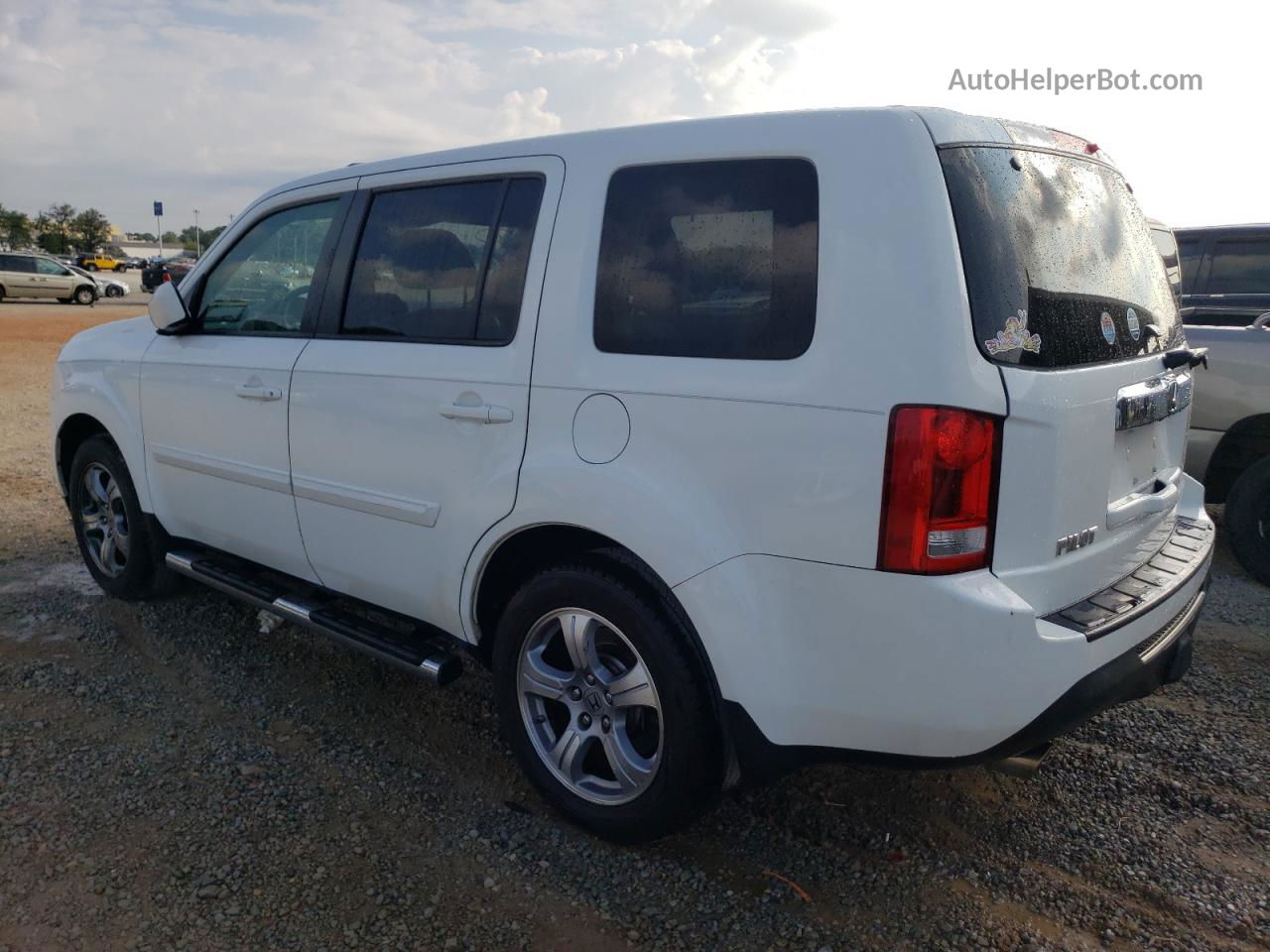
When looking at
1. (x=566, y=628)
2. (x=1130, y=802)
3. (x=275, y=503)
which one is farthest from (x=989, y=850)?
(x=275, y=503)

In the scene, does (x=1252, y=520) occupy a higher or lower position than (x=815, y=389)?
lower

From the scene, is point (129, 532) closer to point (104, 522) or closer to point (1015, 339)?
point (104, 522)

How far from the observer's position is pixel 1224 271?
6.43 meters

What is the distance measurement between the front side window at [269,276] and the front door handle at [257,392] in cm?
24

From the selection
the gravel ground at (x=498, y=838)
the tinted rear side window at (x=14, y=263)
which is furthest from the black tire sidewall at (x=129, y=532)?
the tinted rear side window at (x=14, y=263)

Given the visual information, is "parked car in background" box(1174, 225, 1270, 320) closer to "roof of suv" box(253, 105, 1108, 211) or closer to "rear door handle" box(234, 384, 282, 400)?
"roof of suv" box(253, 105, 1108, 211)

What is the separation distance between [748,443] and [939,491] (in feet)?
1.49

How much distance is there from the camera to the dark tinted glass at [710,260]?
7.73 feet

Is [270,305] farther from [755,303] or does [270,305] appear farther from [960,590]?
[960,590]

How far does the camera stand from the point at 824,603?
89.1 inches

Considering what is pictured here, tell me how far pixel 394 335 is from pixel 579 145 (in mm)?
916

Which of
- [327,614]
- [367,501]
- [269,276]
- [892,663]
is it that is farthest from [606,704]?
[269,276]

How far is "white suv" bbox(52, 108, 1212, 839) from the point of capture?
2.19 meters

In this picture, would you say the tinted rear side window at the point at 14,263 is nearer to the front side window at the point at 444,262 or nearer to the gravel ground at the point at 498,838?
the gravel ground at the point at 498,838
